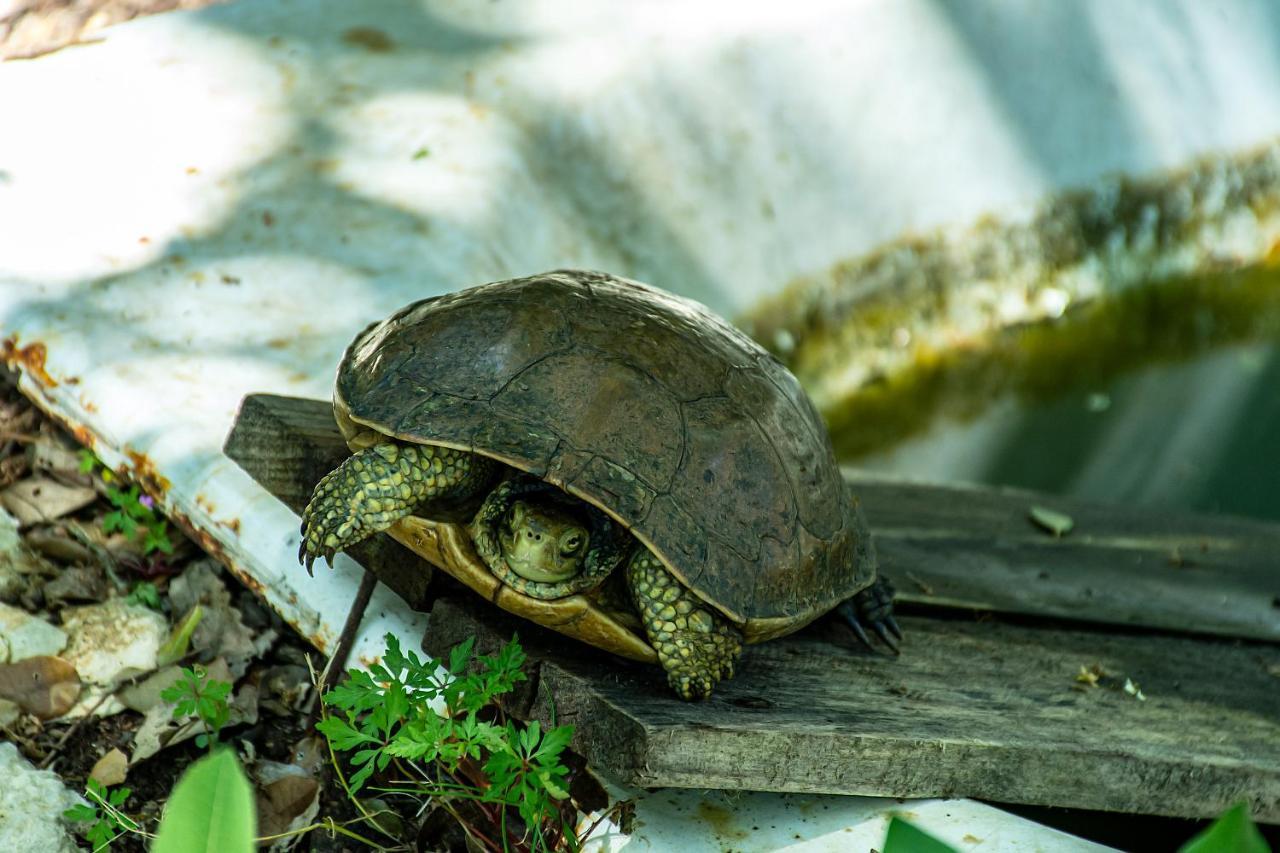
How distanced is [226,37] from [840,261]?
2285mm

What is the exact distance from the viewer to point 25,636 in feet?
6.93

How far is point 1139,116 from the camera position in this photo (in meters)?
5.57

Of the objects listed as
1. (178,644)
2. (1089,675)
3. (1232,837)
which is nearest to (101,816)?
(178,644)

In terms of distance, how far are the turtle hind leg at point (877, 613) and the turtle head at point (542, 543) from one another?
640 mm

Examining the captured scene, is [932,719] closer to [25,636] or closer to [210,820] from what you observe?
[210,820]

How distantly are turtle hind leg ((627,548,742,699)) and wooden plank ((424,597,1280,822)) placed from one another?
1.6 inches

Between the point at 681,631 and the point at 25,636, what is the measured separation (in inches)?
48.6

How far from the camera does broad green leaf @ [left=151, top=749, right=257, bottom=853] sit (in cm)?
108

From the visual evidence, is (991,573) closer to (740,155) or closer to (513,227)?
(513,227)

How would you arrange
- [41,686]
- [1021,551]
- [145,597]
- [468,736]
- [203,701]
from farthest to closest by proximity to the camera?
[1021,551], [145,597], [41,686], [203,701], [468,736]

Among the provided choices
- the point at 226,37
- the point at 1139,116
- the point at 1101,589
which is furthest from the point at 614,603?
the point at 1139,116

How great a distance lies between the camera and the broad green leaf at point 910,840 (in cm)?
106

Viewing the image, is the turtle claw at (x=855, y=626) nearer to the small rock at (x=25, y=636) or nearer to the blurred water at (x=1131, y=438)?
the small rock at (x=25, y=636)

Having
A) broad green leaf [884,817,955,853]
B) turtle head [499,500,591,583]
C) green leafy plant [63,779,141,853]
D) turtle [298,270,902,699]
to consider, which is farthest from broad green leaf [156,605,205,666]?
broad green leaf [884,817,955,853]
